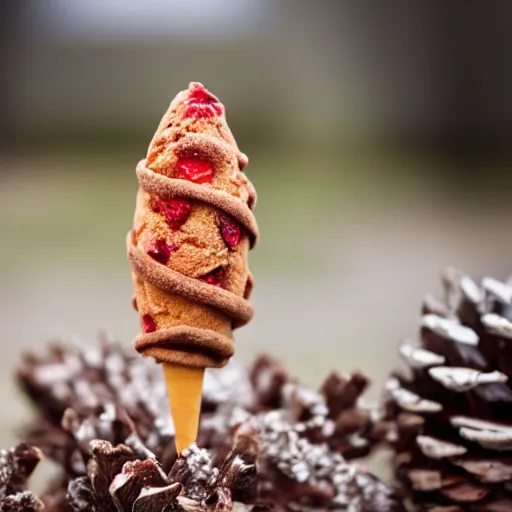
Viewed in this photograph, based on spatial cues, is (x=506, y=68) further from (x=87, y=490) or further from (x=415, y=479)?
(x=87, y=490)

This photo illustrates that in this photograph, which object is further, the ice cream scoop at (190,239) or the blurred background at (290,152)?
the blurred background at (290,152)

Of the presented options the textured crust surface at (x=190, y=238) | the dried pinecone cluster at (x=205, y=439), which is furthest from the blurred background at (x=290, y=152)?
the textured crust surface at (x=190, y=238)

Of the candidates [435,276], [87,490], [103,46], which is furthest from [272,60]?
[87,490]

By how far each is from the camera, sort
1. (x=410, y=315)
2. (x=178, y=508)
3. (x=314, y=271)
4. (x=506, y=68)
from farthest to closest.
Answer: (x=506, y=68)
(x=314, y=271)
(x=410, y=315)
(x=178, y=508)

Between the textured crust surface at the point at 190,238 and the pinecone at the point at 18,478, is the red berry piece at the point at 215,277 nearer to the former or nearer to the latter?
Result: the textured crust surface at the point at 190,238

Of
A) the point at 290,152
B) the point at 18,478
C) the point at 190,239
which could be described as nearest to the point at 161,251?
the point at 190,239

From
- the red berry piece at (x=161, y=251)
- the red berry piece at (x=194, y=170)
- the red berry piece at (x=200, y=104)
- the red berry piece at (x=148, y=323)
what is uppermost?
the red berry piece at (x=200, y=104)

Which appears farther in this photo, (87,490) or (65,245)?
(65,245)
